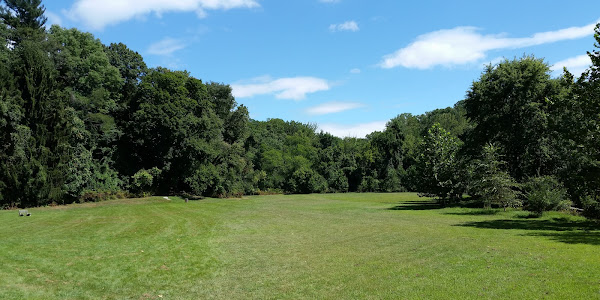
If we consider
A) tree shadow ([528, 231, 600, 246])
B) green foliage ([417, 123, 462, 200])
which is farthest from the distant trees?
tree shadow ([528, 231, 600, 246])

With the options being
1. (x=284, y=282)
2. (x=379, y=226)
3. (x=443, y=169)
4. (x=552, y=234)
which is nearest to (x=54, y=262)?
(x=284, y=282)

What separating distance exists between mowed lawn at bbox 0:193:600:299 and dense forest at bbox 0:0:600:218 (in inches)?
347

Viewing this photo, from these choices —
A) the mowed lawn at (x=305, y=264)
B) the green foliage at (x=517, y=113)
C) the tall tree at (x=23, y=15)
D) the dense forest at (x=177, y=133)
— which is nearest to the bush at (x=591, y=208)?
the dense forest at (x=177, y=133)

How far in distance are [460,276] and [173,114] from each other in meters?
43.4

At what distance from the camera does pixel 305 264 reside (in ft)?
37.5

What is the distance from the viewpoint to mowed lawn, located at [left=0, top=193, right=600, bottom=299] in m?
8.30

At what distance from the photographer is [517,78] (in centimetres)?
3441

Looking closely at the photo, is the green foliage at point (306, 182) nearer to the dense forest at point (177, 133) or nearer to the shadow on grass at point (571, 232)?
the dense forest at point (177, 133)

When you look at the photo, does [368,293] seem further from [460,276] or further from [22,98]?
[22,98]

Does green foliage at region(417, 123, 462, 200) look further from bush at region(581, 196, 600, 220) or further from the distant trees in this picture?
bush at region(581, 196, 600, 220)

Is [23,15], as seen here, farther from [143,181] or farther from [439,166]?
[439,166]

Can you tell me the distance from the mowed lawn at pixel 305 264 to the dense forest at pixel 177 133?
28.9 feet

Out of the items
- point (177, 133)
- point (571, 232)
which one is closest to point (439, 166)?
point (571, 232)

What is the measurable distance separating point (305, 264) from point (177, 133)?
38131mm
